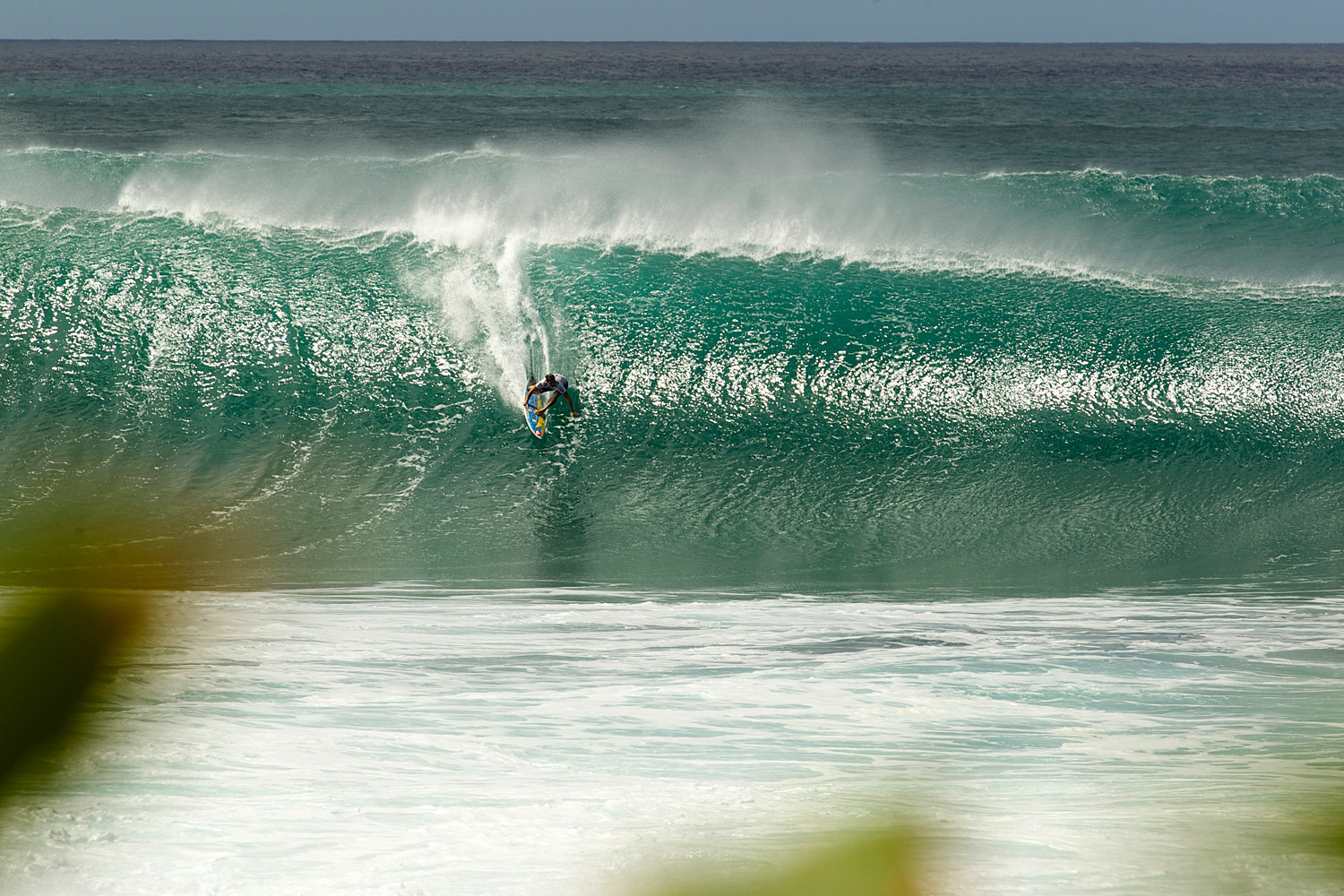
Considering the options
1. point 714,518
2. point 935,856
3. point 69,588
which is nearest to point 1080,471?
point 714,518

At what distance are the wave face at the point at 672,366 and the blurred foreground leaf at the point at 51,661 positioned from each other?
842 millimetres

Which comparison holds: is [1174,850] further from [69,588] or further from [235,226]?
[235,226]

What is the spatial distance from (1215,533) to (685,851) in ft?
16.7

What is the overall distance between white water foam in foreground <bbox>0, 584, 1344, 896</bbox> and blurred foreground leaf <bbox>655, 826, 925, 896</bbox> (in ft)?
0.34

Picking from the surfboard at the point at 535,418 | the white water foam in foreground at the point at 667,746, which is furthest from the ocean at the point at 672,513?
the surfboard at the point at 535,418

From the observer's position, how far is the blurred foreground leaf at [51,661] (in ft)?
13.0

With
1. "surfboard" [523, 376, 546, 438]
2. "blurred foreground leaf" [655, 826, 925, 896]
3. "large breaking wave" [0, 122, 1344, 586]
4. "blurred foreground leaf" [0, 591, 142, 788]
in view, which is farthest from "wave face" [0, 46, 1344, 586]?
"blurred foreground leaf" [655, 826, 925, 896]

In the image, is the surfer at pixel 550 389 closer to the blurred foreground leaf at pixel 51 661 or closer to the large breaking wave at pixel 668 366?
the large breaking wave at pixel 668 366

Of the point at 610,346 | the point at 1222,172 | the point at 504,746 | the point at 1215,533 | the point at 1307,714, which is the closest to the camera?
the point at 504,746

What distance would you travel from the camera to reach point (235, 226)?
1123 centimetres

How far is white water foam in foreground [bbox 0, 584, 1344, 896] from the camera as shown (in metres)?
3.57

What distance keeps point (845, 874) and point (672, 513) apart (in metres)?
3.80

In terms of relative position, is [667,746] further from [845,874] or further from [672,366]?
[672,366]

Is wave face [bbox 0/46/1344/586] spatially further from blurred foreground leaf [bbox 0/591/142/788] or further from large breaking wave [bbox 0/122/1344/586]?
blurred foreground leaf [bbox 0/591/142/788]
